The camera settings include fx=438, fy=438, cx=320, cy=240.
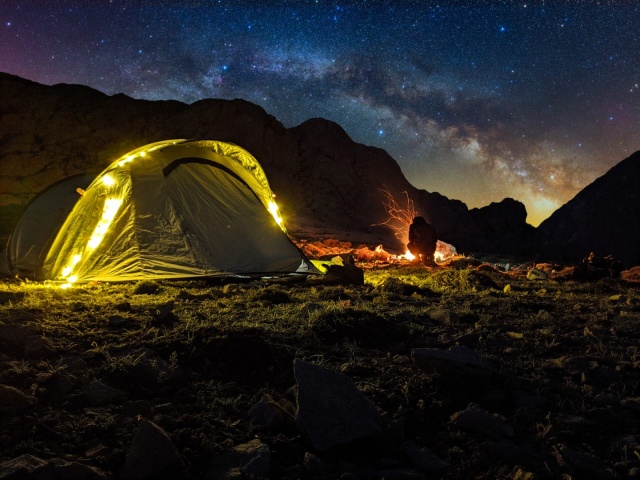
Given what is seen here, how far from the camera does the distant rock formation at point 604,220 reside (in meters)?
23.4

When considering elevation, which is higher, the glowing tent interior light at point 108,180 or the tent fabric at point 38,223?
the glowing tent interior light at point 108,180

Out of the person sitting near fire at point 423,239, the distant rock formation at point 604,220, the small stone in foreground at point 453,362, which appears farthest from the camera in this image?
the distant rock formation at point 604,220

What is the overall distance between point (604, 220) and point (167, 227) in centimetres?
2549

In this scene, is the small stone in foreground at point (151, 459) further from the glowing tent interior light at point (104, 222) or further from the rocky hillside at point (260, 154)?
the rocky hillside at point (260, 154)

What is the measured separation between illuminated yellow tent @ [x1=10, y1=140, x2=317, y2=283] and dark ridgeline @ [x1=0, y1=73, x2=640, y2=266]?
19947 millimetres

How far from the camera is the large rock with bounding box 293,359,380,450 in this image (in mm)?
2232

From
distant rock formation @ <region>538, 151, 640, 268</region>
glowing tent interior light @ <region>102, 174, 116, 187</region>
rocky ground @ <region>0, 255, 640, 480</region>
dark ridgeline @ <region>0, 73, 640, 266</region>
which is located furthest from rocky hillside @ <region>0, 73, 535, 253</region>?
rocky ground @ <region>0, 255, 640, 480</region>

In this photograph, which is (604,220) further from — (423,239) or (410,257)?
(423,239)

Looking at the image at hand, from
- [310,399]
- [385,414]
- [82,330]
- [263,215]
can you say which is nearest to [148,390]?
[310,399]

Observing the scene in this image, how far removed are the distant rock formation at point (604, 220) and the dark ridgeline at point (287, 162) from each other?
0.27 feet

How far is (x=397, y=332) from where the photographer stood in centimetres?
423

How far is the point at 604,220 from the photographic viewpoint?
2483 cm

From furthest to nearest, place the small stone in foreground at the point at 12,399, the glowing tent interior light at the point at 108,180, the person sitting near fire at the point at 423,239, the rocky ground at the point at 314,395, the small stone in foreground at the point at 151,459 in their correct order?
1. the person sitting near fire at the point at 423,239
2. the glowing tent interior light at the point at 108,180
3. the small stone in foreground at the point at 12,399
4. the rocky ground at the point at 314,395
5. the small stone in foreground at the point at 151,459

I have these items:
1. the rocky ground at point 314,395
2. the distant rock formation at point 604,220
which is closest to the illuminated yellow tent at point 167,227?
the rocky ground at point 314,395
